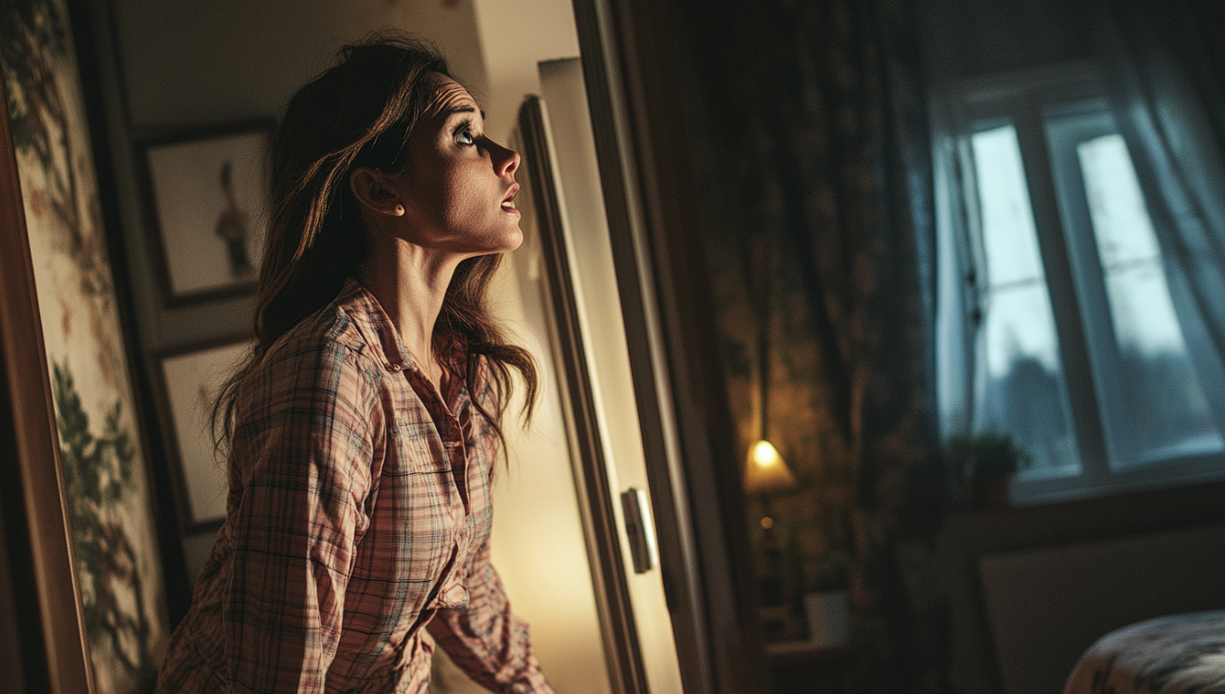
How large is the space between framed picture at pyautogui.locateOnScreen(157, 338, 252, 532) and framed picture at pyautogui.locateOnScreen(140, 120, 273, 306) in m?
0.05

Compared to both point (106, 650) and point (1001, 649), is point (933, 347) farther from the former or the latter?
point (106, 650)

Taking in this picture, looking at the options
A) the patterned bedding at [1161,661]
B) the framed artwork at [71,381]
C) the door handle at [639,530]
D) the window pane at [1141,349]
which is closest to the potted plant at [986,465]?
the window pane at [1141,349]

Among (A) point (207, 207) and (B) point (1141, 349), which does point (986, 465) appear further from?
(A) point (207, 207)

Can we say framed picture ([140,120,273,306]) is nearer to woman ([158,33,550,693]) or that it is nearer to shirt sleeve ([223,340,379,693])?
woman ([158,33,550,693])

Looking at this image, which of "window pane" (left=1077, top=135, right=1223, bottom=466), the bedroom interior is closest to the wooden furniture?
the bedroom interior

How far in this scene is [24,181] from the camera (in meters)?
0.65

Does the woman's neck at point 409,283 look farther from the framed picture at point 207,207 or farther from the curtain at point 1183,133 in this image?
the curtain at point 1183,133

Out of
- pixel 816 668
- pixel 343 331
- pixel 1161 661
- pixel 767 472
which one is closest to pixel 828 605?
pixel 816 668

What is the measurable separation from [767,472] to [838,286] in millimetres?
615

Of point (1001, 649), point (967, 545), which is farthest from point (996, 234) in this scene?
point (1001, 649)

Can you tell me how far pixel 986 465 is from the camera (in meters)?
2.27

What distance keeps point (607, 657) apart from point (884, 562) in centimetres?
181

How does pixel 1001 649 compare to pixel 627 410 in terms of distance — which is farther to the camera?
pixel 1001 649

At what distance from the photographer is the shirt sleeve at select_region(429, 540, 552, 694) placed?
0.69 metres
